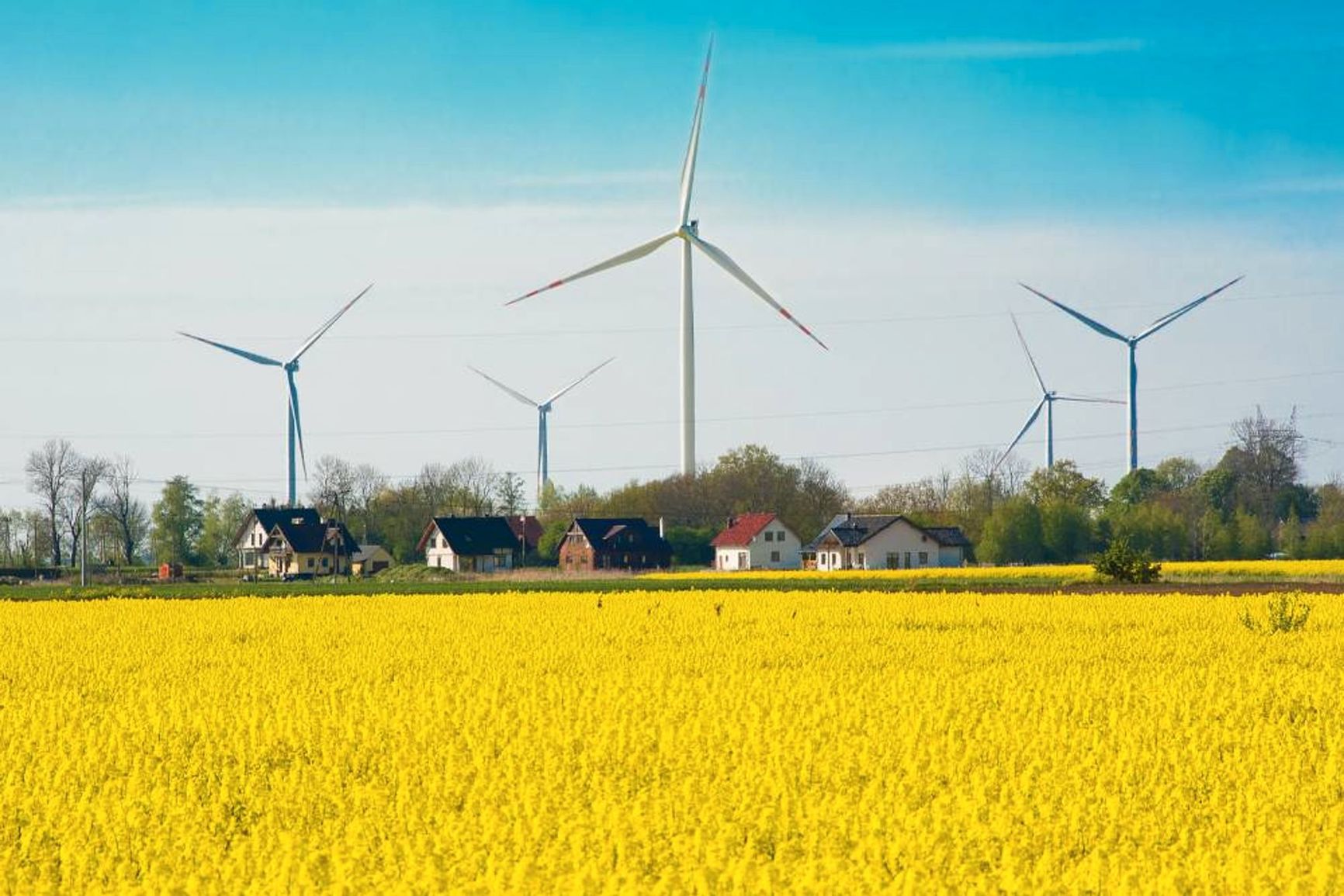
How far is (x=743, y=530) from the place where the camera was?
430 ft

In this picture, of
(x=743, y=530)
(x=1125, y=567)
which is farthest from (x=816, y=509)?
(x=1125, y=567)

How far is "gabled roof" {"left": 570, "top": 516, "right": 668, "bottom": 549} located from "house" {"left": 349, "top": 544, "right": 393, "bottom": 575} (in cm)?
1671

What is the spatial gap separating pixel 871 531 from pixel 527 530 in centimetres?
3826

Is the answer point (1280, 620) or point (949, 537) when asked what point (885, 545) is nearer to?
point (949, 537)

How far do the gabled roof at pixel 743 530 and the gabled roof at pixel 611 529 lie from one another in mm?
4972

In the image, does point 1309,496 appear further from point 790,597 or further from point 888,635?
point 888,635

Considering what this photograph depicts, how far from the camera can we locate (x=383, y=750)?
58.3 ft

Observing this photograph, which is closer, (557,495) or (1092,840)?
(1092,840)

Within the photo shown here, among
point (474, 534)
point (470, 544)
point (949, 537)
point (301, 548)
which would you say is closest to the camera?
point (949, 537)

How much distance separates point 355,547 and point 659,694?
4782 inches

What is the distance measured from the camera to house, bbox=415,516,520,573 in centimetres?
13538

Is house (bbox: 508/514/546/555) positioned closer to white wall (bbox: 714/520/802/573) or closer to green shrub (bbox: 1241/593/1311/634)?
white wall (bbox: 714/520/802/573)

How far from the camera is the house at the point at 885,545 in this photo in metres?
123

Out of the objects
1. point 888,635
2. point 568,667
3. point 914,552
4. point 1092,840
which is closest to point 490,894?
point 1092,840
